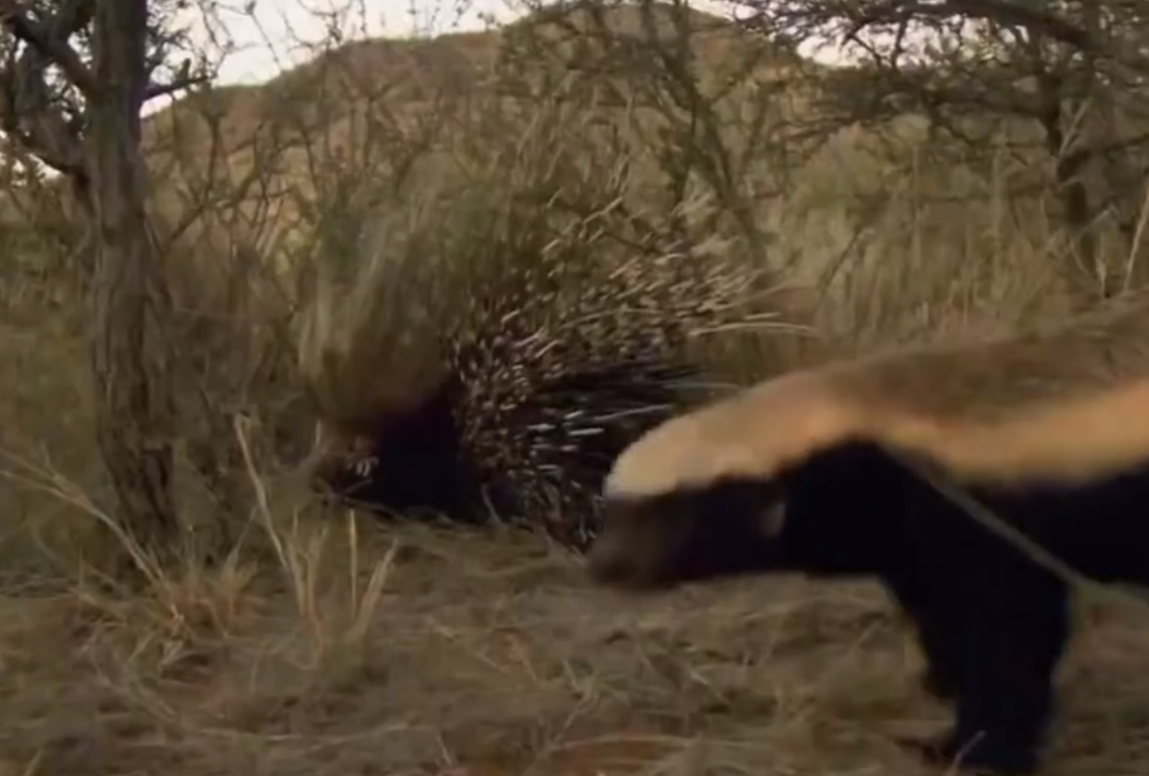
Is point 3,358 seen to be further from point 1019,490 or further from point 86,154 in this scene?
point 1019,490

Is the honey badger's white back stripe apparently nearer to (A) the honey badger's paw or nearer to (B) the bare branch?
(A) the honey badger's paw


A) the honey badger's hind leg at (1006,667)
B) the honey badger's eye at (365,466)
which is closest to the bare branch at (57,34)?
the honey badger's eye at (365,466)

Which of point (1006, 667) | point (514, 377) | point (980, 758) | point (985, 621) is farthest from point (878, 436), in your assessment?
point (514, 377)

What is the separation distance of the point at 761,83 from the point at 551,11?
0.97m

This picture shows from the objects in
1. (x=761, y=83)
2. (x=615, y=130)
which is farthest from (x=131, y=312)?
(x=761, y=83)

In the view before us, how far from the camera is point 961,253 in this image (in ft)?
23.9

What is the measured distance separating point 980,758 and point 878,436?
671 mm

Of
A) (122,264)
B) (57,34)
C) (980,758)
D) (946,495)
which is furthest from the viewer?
(57,34)

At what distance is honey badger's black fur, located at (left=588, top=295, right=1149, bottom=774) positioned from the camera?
3.26 m

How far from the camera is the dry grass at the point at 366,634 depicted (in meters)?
3.71

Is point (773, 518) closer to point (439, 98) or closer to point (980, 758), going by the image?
point (980, 758)

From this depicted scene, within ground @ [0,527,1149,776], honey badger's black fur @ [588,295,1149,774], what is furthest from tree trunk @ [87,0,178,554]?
honey badger's black fur @ [588,295,1149,774]

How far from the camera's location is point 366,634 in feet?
13.8

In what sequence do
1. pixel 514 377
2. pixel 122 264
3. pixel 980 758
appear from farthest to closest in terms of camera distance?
pixel 514 377 < pixel 122 264 < pixel 980 758
